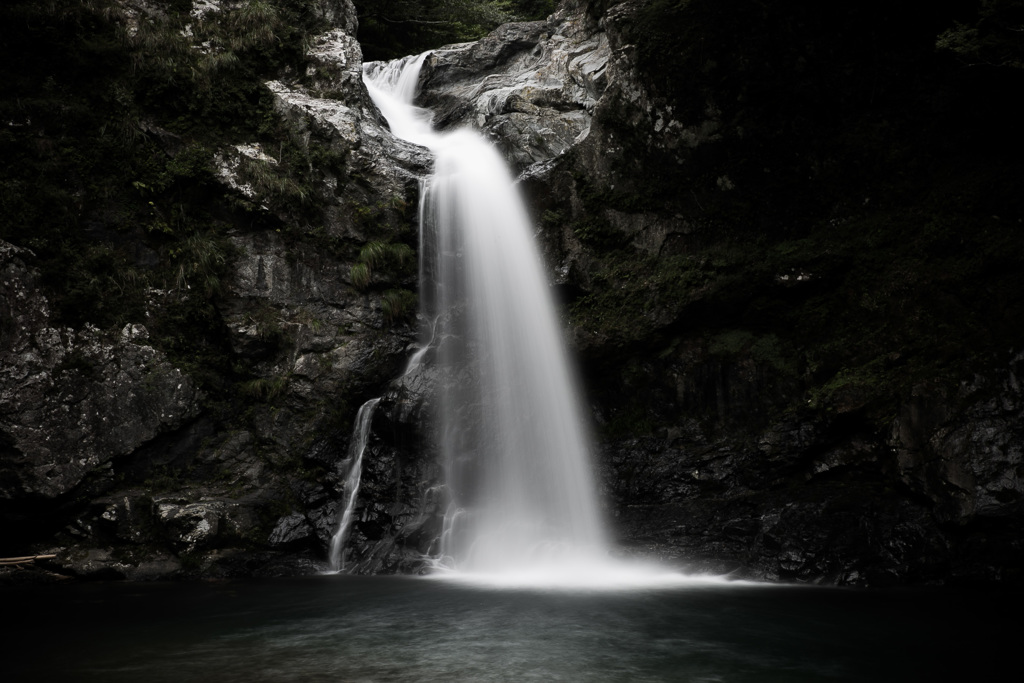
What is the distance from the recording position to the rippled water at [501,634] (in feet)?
18.3

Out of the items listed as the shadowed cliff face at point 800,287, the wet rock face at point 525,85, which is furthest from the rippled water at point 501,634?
the wet rock face at point 525,85

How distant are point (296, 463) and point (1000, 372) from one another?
10.3 meters

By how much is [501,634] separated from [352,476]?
5.38 meters

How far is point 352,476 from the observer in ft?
37.6

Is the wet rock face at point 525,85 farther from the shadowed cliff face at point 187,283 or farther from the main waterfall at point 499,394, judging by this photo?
the shadowed cliff face at point 187,283

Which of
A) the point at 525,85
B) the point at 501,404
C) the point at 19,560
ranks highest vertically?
the point at 525,85

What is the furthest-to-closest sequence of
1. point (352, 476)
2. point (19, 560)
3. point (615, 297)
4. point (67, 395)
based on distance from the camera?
1. point (615, 297)
2. point (352, 476)
3. point (67, 395)
4. point (19, 560)

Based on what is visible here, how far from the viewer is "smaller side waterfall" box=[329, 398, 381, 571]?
1077 cm

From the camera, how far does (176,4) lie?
14.1m

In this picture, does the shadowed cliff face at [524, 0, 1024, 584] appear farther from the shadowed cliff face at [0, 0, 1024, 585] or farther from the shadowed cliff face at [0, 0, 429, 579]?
the shadowed cliff face at [0, 0, 429, 579]

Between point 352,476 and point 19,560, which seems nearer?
point 19,560

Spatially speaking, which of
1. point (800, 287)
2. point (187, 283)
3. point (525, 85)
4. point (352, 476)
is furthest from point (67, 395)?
point (800, 287)

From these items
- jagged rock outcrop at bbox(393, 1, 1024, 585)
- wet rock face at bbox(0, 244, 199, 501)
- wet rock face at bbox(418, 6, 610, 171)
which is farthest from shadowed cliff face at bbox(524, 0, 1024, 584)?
wet rock face at bbox(0, 244, 199, 501)

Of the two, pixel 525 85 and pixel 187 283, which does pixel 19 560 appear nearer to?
pixel 187 283
